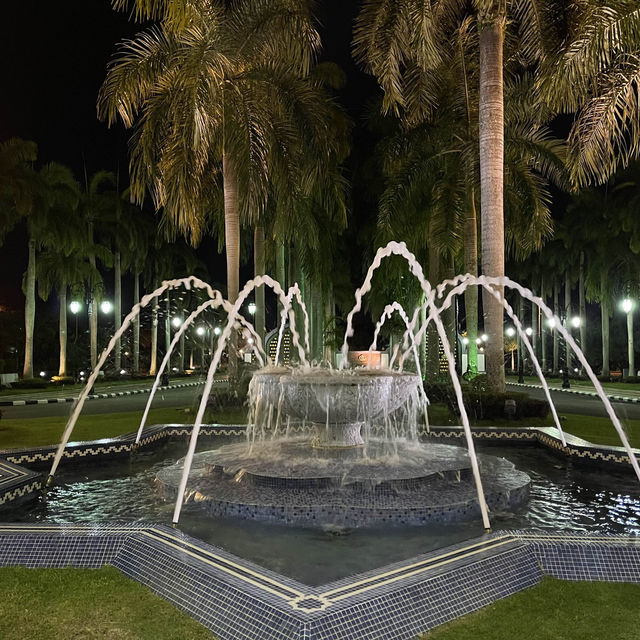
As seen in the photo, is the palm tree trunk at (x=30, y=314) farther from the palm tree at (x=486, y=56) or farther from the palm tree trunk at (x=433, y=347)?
the palm tree at (x=486, y=56)

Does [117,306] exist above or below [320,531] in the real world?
above

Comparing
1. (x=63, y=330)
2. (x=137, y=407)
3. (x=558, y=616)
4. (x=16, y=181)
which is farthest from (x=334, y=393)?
(x=63, y=330)

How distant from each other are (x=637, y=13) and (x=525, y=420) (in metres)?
9.00

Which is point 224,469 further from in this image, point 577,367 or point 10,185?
point 577,367

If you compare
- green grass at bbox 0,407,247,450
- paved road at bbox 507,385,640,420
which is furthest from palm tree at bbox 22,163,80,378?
paved road at bbox 507,385,640,420

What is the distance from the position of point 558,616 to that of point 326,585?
1706 millimetres

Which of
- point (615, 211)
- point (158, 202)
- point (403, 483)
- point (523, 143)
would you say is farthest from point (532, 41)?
point (615, 211)

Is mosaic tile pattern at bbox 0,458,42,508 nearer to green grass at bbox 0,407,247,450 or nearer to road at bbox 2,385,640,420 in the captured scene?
green grass at bbox 0,407,247,450

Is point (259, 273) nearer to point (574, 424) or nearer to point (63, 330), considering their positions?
point (574, 424)

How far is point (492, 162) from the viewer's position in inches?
612

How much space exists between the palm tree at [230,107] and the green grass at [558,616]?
1310 cm

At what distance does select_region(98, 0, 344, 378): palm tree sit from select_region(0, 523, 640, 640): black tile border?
11.9 meters

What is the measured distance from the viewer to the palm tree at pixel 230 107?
648 inches

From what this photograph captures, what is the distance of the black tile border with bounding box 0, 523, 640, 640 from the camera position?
418cm
